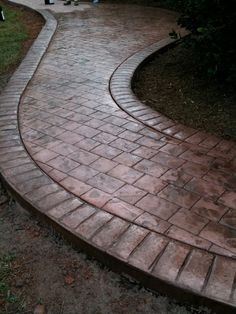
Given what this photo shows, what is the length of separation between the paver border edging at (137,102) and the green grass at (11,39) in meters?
1.74

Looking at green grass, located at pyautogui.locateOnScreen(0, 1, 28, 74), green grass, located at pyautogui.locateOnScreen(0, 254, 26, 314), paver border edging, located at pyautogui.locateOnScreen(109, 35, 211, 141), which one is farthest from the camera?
green grass, located at pyautogui.locateOnScreen(0, 1, 28, 74)

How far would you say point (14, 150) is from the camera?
10.4ft

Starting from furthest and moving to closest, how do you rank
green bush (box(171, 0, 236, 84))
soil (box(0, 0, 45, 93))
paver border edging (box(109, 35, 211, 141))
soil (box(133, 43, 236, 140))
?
soil (box(0, 0, 45, 93)) < green bush (box(171, 0, 236, 84)) < soil (box(133, 43, 236, 140)) < paver border edging (box(109, 35, 211, 141))

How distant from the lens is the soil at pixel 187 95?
3.74m

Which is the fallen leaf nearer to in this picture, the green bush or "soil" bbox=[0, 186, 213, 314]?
"soil" bbox=[0, 186, 213, 314]

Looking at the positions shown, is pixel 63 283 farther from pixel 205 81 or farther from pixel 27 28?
pixel 27 28

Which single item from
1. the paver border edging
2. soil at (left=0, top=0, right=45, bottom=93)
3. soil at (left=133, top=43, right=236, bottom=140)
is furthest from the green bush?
soil at (left=0, top=0, right=45, bottom=93)

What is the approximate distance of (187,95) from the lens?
171 inches

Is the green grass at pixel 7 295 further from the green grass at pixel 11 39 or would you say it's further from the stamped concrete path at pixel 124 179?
the green grass at pixel 11 39

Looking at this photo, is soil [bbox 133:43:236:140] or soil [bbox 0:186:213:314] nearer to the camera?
soil [bbox 0:186:213:314]

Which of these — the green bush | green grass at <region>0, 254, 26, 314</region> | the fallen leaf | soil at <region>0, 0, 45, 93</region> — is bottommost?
soil at <region>0, 0, 45, 93</region>

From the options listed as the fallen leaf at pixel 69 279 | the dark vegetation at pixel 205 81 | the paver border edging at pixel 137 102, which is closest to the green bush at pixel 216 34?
the dark vegetation at pixel 205 81

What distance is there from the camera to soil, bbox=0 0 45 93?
514 centimetres

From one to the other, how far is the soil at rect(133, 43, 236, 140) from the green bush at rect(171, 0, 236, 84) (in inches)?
9.5
